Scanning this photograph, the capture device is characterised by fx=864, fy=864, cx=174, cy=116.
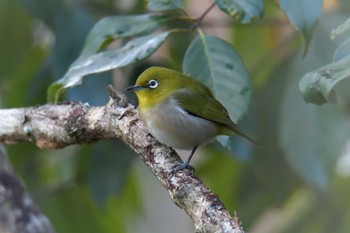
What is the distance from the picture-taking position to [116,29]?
285 cm

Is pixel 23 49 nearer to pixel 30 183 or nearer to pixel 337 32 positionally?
pixel 30 183

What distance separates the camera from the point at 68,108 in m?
2.81

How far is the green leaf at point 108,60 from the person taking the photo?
8.70ft

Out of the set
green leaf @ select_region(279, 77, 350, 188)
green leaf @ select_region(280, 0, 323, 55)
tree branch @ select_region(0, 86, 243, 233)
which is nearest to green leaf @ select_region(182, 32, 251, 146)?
tree branch @ select_region(0, 86, 243, 233)

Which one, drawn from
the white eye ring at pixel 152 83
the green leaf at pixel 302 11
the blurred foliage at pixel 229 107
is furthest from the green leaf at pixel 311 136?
the green leaf at pixel 302 11

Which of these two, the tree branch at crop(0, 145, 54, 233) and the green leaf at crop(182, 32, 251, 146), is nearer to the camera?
the green leaf at crop(182, 32, 251, 146)

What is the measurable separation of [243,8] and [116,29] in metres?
0.46

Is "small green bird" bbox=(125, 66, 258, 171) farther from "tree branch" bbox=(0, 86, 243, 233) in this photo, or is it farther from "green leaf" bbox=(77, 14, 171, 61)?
"green leaf" bbox=(77, 14, 171, 61)

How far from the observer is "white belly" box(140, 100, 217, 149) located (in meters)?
2.72

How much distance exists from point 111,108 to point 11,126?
412mm

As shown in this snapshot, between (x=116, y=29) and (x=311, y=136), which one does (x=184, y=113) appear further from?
(x=311, y=136)

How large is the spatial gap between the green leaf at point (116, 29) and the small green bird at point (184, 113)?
0.64 feet

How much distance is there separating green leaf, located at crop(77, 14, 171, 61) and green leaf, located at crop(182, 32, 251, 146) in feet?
0.58

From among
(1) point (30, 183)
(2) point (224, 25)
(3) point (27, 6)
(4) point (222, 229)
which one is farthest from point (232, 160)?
(4) point (222, 229)
